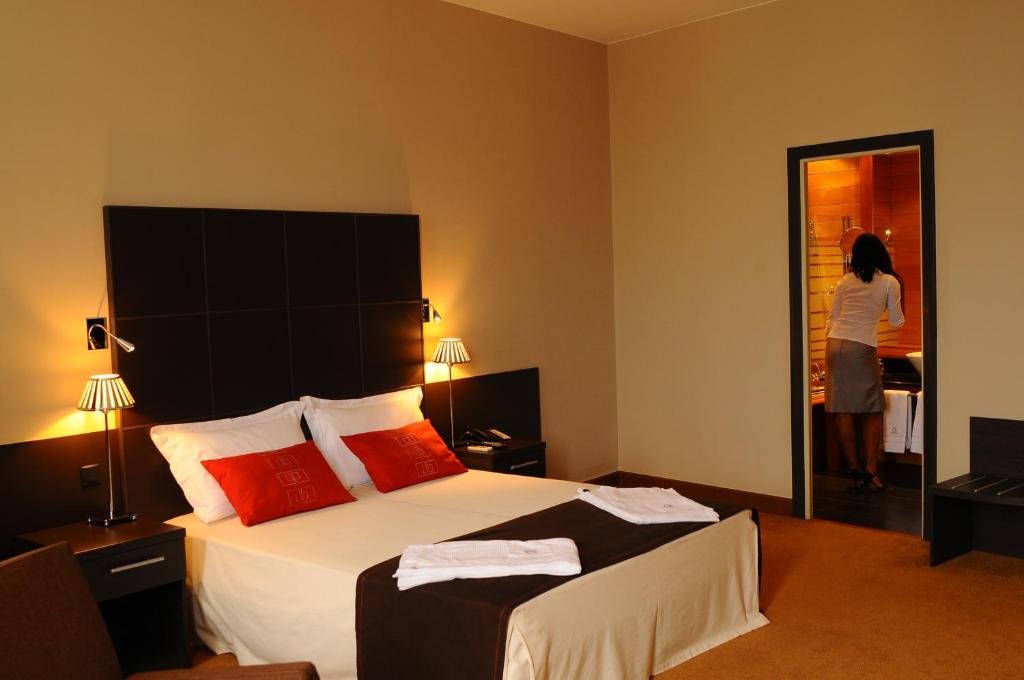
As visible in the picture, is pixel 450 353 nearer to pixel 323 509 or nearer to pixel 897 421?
pixel 323 509

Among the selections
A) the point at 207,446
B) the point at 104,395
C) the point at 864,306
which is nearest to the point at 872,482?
the point at 864,306

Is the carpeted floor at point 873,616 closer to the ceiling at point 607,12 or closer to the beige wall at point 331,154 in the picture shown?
the beige wall at point 331,154

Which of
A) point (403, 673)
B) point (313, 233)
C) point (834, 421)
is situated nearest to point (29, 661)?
point (403, 673)

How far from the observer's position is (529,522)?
3.73m

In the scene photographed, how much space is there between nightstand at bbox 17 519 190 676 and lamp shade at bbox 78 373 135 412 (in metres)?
0.47

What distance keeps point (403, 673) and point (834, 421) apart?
4659 mm

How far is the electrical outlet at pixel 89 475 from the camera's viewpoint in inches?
152

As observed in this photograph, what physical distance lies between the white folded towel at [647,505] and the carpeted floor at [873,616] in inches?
20.7

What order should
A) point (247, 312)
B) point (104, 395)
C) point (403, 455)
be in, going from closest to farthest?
1. point (104, 395)
2. point (247, 312)
3. point (403, 455)

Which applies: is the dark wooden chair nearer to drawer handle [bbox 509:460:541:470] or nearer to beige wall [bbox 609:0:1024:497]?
drawer handle [bbox 509:460:541:470]

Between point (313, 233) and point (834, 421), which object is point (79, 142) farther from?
point (834, 421)

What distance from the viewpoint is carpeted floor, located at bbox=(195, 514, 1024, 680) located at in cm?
355

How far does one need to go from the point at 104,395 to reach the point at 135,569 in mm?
694

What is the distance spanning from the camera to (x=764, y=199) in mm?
5711
